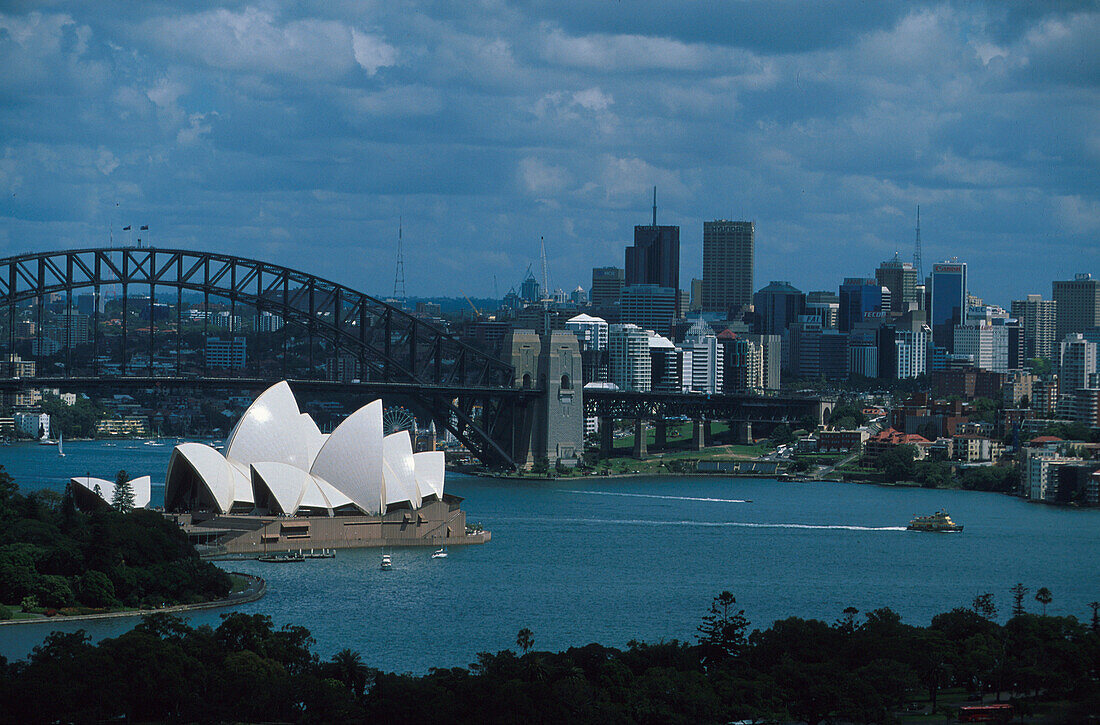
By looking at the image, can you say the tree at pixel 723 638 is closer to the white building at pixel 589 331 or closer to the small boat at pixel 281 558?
the small boat at pixel 281 558

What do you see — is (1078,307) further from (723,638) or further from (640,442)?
(723,638)

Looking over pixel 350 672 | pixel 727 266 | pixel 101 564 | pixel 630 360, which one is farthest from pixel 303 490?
pixel 727 266

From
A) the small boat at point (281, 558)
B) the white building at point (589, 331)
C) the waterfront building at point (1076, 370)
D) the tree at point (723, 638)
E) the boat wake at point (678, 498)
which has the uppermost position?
the white building at point (589, 331)

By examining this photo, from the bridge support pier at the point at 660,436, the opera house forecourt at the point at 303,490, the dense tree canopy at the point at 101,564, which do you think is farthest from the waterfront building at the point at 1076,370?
the dense tree canopy at the point at 101,564

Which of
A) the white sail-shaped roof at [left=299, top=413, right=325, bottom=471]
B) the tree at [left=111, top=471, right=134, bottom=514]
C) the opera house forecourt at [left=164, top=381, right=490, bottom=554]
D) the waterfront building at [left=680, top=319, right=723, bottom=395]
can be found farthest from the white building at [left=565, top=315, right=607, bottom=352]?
the tree at [left=111, top=471, right=134, bottom=514]

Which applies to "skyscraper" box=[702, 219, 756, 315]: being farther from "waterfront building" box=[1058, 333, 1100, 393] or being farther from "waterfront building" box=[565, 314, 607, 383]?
"waterfront building" box=[1058, 333, 1100, 393]

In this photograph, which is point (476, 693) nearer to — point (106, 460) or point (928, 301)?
point (106, 460)

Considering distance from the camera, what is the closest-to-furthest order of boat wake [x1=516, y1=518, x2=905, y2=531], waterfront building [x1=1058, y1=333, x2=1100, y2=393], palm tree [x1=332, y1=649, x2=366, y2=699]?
palm tree [x1=332, y1=649, x2=366, y2=699] → boat wake [x1=516, y1=518, x2=905, y2=531] → waterfront building [x1=1058, y1=333, x2=1100, y2=393]

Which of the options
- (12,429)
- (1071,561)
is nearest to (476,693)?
(1071,561)
